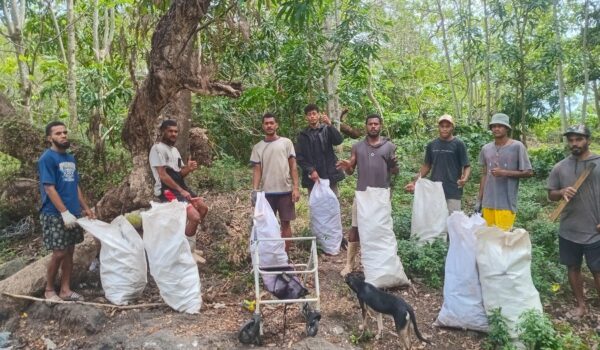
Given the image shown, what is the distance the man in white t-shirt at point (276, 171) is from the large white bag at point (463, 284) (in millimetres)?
1560

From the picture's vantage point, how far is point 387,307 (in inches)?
126

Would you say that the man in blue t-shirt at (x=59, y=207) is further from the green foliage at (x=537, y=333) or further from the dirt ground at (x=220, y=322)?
the green foliage at (x=537, y=333)

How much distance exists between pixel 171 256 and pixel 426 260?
2377 millimetres

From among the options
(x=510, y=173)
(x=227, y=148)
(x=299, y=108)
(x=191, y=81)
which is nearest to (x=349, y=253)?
(x=510, y=173)

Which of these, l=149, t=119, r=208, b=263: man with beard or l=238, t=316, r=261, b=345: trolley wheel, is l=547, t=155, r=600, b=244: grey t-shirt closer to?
l=238, t=316, r=261, b=345: trolley wheel

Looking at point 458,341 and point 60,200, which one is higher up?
point 60,200

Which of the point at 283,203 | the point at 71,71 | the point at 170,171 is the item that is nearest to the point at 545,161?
the point at 283,203

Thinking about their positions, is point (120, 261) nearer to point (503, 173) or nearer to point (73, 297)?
point (73, 297)

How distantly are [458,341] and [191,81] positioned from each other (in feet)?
10.8

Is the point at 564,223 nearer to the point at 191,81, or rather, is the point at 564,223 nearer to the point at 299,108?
the point at 191,81

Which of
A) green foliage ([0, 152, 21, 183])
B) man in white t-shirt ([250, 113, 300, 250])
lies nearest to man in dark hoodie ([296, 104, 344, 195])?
man in white t-shirt ([250, 113, 300, 250])

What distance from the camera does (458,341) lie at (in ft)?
11.3

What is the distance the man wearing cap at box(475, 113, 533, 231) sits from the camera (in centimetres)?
409

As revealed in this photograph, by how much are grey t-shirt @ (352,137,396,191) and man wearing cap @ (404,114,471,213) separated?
36 cm
